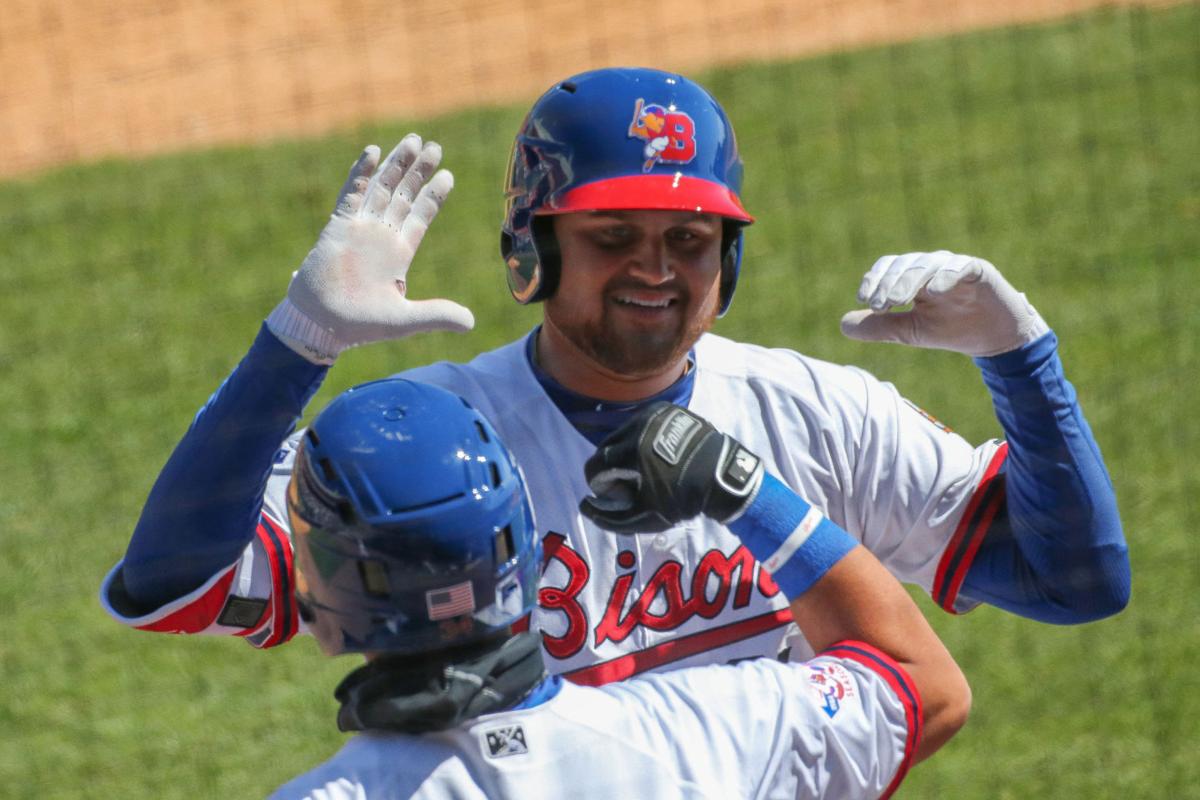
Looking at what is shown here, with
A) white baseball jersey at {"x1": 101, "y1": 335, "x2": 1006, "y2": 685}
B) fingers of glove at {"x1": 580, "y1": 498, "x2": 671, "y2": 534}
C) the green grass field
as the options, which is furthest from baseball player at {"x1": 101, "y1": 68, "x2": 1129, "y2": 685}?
the green grass field

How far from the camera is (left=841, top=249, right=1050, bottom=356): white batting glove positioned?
3.07 metres

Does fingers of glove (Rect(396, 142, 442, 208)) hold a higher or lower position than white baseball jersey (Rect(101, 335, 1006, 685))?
higher

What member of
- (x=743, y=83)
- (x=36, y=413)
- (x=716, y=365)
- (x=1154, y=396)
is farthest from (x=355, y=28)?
(x=716, y=365)

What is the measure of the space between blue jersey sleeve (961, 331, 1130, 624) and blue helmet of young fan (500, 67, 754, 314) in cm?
63

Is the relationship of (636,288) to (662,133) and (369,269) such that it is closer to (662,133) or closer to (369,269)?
(662,133)

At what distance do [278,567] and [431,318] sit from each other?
1.94 feet

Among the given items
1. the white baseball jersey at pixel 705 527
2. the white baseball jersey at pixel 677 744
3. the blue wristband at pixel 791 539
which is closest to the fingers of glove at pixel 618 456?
the blue wristband at pixel 791 539

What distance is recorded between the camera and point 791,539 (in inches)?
104

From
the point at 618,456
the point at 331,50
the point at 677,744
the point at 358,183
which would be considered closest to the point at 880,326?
the point at 618,456

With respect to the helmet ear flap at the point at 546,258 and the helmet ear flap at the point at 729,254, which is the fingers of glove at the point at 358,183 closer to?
the helmet ear flap at the point at 546,258

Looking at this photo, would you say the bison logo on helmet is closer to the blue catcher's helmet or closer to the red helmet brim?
the red helmet brim

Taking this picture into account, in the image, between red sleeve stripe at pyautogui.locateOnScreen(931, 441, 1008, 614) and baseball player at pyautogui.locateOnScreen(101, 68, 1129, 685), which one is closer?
baseball player at pyautogui.locateOnScreen(101, 68, 1129, 685)

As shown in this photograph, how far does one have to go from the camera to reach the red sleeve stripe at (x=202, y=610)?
303cm

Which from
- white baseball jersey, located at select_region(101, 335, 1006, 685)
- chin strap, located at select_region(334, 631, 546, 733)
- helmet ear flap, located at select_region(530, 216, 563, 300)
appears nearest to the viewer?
chin strap, located at select_region(334, 631, 546, 733)
